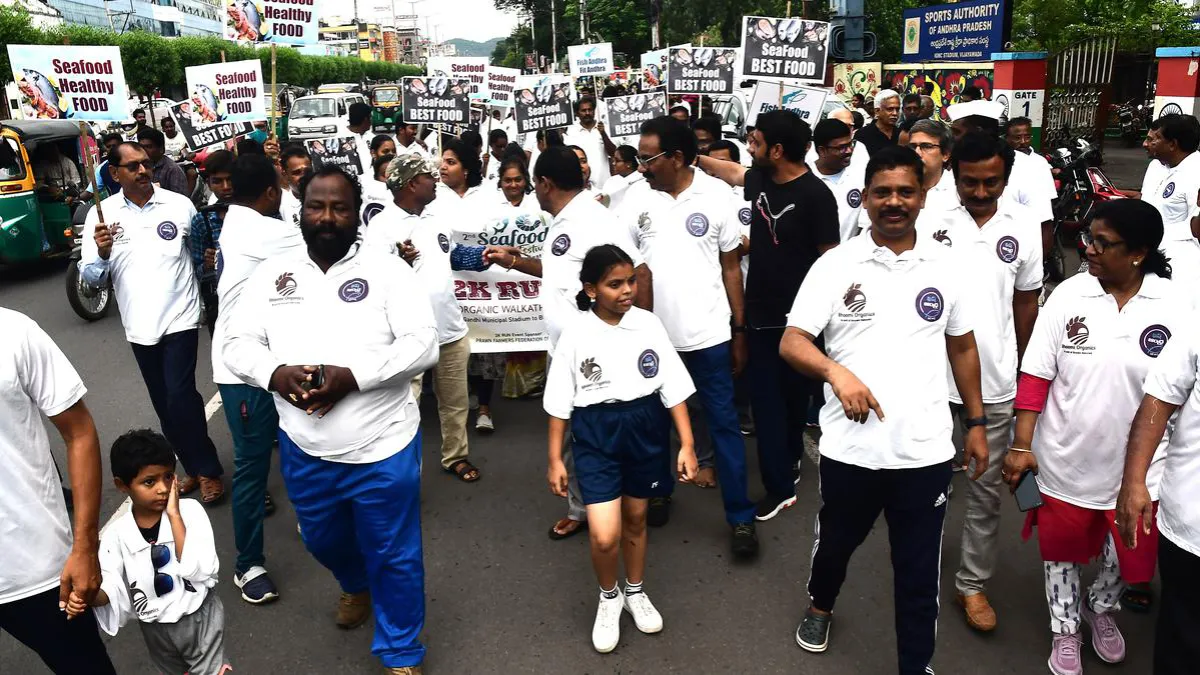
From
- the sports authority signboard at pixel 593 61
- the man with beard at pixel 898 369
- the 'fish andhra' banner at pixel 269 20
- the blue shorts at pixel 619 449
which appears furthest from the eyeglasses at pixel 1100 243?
the sports authority signboard at pixel 593 61

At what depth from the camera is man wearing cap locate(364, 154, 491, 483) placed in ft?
17.0

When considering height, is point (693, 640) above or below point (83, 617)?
below

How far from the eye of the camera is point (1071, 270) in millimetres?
10188

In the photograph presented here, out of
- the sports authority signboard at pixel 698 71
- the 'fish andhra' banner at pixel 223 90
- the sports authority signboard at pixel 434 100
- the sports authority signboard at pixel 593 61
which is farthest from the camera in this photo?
the sports authority signboard at pixel 593 61

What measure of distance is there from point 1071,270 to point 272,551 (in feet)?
29.2

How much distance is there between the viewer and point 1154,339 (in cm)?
320

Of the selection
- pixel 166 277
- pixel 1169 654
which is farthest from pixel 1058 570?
pixel 166 277

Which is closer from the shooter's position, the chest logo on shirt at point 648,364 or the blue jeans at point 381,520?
the blue jeans at point 381,520

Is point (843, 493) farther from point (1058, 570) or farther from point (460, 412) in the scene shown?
point (460, 412)

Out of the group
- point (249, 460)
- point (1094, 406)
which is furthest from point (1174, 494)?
point (249, 460)

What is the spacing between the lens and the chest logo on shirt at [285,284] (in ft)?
10.8

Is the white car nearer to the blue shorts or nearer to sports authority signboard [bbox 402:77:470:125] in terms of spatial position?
sports authority signboard [bbox 402:77:470:125]

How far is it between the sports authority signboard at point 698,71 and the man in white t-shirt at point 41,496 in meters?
7.38

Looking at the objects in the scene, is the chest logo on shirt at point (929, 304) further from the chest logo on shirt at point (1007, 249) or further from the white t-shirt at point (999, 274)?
the chest logo on shirt at point (1007, 249)
